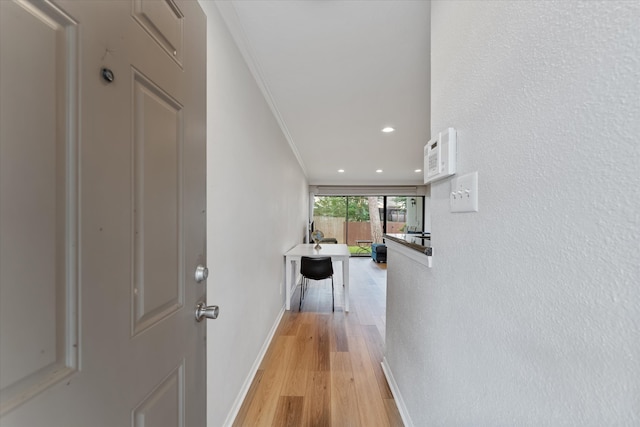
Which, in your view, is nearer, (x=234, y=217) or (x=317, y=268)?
(x=234, y=217)

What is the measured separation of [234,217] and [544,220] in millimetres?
1410

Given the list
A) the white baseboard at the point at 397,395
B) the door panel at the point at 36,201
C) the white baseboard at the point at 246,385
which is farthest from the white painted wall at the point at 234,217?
the white baseboard at the point at 397,395

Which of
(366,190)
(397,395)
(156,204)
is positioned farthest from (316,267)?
(366,190)

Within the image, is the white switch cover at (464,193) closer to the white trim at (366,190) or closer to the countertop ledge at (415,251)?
the countertop ledge at (415,251)

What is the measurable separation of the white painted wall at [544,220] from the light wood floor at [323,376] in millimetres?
788

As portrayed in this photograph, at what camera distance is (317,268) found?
3.22 metres

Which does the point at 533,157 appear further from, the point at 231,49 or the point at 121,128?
the point at 231,49

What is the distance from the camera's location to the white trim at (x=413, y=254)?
114cm

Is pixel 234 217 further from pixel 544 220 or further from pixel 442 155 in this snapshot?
pixel 544 220

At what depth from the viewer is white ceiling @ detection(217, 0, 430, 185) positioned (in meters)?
1.38

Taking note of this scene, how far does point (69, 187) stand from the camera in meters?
0.42

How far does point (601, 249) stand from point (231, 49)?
1.78 metres

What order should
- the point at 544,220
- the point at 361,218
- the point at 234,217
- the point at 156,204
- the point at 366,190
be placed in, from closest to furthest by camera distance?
1. the point at 544,220
2. the point at 156,204
3. the point at 234,217
4. the point at 366,190
5. the point at 361,218

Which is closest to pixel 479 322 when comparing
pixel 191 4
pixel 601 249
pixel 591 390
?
pixel 591 390
